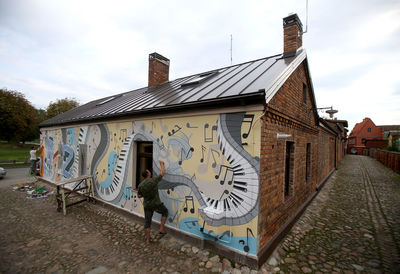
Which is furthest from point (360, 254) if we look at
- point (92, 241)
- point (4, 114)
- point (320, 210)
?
point (4, 114)

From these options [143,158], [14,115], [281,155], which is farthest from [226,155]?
[14,115]

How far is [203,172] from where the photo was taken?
13.7 feet

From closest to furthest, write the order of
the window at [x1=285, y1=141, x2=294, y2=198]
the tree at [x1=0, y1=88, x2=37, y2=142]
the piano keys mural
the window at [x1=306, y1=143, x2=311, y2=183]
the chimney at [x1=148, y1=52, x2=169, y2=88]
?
the piano keys mural < the window at [x1=285, y1=141, x2=294, y2=198] < the window at [x1=306, y1=143, x2=311, y2=183] < the chimney at [x1=148, y1=52, x2=169, y2=88] < the tree at [x1=0, y1=88, x2=37, y2=142]

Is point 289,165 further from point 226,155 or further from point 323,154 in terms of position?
point 323,154

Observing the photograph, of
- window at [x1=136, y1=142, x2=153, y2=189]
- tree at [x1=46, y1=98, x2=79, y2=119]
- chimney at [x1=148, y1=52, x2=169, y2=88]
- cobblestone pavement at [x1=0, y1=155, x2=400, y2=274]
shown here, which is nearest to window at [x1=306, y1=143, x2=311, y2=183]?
cobblestone pavement at [x1=0, y1=155, x2=400, y2=274]

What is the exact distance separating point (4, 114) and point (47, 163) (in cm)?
2087

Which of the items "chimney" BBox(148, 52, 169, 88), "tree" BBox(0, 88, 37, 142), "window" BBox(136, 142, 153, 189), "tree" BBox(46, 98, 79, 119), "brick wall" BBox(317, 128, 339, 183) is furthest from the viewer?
"tree" BBox(46, 98, 79, 119)

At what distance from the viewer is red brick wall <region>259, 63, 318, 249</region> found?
3736mm

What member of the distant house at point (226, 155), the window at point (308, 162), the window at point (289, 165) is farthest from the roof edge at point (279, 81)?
the window at point (308, 162)

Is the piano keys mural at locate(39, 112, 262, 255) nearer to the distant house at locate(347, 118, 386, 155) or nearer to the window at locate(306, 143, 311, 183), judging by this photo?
the window at locate(306, 143, 311, 183)

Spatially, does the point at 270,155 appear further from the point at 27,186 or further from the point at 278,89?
the point at 27,186

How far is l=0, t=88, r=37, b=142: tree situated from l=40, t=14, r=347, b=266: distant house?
86.3ft

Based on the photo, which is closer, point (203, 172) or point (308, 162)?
point (203, 172)

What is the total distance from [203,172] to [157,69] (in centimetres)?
776
